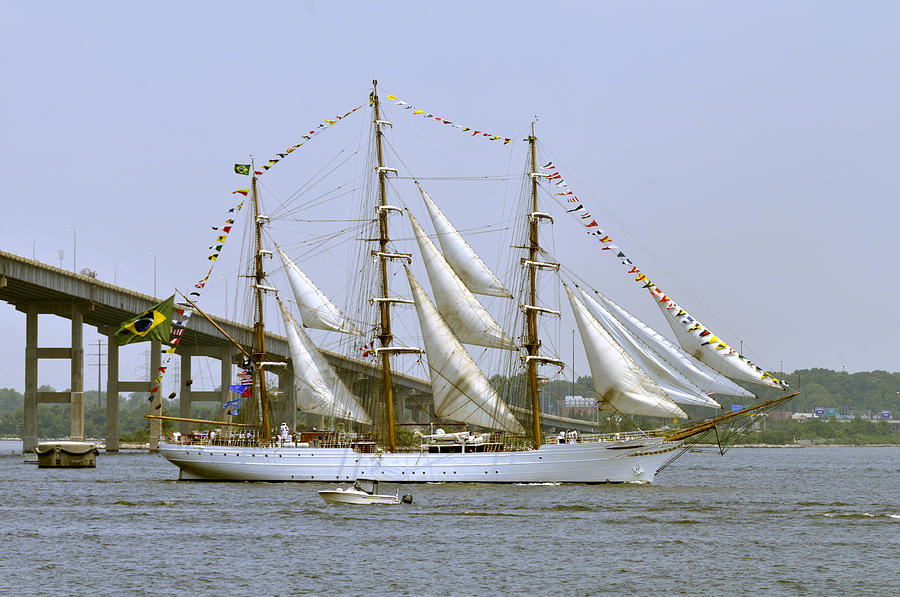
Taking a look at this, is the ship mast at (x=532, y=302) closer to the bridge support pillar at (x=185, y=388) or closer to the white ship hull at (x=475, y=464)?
the white ship hull at (x=475, y=464)

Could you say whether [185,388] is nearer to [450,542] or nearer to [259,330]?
[259,330]

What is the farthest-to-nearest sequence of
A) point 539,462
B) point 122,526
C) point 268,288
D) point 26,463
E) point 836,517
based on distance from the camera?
1. point 26,463
2. point 268,288
3. point 539,462
4. point 836,517
5. point 122,526

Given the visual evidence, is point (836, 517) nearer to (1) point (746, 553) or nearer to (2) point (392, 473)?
(1) point (746, 553)

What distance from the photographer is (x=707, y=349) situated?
205 feet

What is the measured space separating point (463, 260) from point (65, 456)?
42.4 meters

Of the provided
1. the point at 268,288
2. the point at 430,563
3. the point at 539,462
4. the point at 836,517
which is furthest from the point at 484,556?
the point at 268,288

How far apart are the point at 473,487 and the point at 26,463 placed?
53613 millimetres

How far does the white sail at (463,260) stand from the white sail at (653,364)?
4.79 meters

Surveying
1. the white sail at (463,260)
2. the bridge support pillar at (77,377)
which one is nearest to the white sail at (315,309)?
the white sail at (463,260)

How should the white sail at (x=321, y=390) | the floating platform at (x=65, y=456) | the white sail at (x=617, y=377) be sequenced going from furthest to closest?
the floating platform at (x=65, y=456), the white sail at (x=321, y=390), the white sail at (x=617, y=377)

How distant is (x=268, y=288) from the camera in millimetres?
78312

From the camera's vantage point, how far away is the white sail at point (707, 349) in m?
61.2

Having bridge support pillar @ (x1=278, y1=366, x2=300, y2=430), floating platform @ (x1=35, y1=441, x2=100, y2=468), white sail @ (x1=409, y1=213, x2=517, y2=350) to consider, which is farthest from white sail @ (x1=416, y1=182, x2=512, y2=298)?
bridge support pillar @ (x1=278, y1=366, x2=300, y2=430)

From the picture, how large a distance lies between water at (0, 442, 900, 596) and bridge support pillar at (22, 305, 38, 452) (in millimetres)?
40846
